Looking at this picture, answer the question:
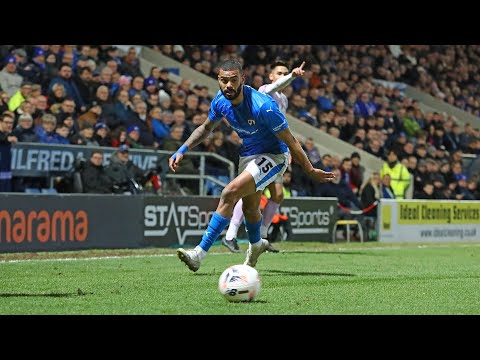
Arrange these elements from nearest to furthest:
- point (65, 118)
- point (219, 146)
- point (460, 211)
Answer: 1. point (65, 118)
2. point (219, 146)
3. point (460, 211)

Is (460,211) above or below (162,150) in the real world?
below

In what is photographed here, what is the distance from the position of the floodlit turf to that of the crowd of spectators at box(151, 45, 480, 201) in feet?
22.2

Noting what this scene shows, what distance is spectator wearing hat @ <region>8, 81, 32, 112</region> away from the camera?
54.6 ft

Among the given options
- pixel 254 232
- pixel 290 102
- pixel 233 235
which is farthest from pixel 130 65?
pixel 254 232

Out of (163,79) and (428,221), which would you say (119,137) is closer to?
(163,79)

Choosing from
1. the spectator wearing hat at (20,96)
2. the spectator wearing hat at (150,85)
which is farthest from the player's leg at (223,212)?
the spectator wearing hat at (150,85)

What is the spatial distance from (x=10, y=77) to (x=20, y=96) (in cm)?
114

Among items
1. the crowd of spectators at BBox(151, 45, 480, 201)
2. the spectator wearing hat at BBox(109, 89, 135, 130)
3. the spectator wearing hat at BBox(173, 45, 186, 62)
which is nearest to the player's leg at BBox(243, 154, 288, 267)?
the spectator wearing hat at BBox(109, 89, 135, 130)

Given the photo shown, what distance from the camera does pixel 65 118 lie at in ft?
54.6

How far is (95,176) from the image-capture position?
629 inches

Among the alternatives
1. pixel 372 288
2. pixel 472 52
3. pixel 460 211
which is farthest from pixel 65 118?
pixel 472 52

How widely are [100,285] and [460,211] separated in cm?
1434

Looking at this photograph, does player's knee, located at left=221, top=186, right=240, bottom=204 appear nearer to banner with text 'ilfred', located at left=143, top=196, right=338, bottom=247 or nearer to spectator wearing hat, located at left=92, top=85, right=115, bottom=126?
banner with text 'ilfred', located at left=143, top=196, right=338, bottom=247

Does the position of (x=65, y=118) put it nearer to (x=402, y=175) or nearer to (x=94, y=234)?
(x=94, y=234)
